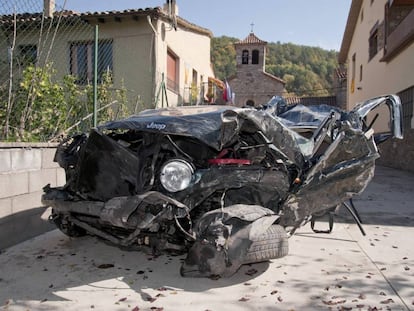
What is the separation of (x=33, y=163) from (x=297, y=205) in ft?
9.95

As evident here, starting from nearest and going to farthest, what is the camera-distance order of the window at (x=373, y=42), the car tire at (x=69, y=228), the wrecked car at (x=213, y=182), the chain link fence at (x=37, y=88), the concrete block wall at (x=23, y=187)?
the wrecked car at (x=213, y=182)
the concrete block wall at (x=23, y=187)
the car tire at (x=69, y=228)
the chain link fence at (x=37, y=88)
the window at (x=373, y=42)

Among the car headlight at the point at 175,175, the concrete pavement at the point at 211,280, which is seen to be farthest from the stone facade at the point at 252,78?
the car headlight at the point at 175,175

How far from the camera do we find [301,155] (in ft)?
11.7

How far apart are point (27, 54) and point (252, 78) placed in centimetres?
3426

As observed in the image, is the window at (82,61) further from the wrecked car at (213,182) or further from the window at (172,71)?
the window at (172,71)

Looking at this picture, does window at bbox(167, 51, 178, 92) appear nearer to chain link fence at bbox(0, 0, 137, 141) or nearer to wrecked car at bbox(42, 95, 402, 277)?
chain link fence at bbox(0, 0, 137, 141)

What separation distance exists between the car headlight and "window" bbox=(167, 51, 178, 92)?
40.9 feet

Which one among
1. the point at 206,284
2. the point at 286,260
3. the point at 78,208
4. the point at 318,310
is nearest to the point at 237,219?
the point at 206,284

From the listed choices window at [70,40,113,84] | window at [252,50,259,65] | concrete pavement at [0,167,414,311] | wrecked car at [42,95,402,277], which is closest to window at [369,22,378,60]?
window at [70,40,113,84]

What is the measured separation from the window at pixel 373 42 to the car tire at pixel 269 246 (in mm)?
17783

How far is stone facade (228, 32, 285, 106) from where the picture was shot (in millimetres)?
38969

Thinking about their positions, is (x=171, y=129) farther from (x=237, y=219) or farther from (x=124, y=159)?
(x=237, y=219)

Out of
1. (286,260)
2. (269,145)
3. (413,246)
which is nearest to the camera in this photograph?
(269,145)

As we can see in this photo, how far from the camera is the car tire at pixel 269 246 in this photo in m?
3.25
